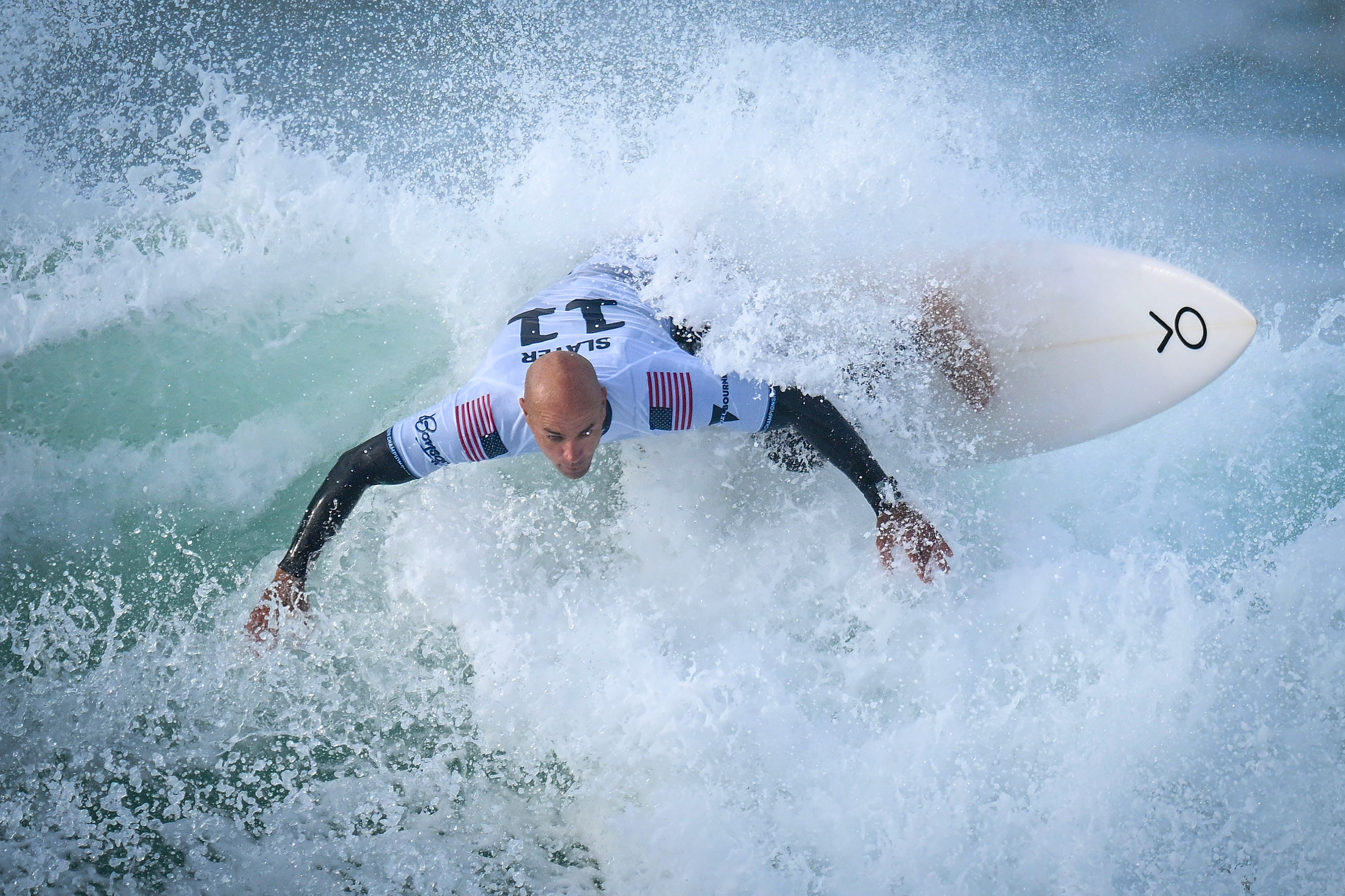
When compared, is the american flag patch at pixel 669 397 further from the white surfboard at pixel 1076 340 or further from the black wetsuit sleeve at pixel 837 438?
the white surfboard at pixel 1076 340

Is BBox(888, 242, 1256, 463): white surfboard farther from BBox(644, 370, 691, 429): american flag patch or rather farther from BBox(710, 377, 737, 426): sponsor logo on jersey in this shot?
BBox(644, 370, 691, 429): american flag patch

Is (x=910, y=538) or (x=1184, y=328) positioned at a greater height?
(x=1184, y=328)

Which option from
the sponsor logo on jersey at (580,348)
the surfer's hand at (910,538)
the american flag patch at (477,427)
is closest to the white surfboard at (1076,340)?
the surfer's hand at (910,538)

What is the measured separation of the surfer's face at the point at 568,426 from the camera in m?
2.11

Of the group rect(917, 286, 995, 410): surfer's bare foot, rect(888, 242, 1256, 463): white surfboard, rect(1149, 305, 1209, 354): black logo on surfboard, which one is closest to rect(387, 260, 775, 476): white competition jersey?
rect(917, 286, 995, 410): surfer's bare foot

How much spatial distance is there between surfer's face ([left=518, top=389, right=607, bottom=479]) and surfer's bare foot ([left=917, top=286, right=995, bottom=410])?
3.75 ft

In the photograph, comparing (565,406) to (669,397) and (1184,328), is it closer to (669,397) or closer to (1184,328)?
(669,397)

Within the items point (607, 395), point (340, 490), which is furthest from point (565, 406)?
point (340, 490)

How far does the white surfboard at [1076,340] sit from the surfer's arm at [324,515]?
5.29ft

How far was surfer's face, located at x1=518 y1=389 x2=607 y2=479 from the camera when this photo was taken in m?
2.11

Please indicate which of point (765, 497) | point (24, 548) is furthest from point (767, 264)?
point (24, 548)

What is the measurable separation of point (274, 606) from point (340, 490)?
337 millimetres

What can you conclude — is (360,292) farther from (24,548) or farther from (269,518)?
(24,548)

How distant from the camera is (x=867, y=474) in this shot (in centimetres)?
249
